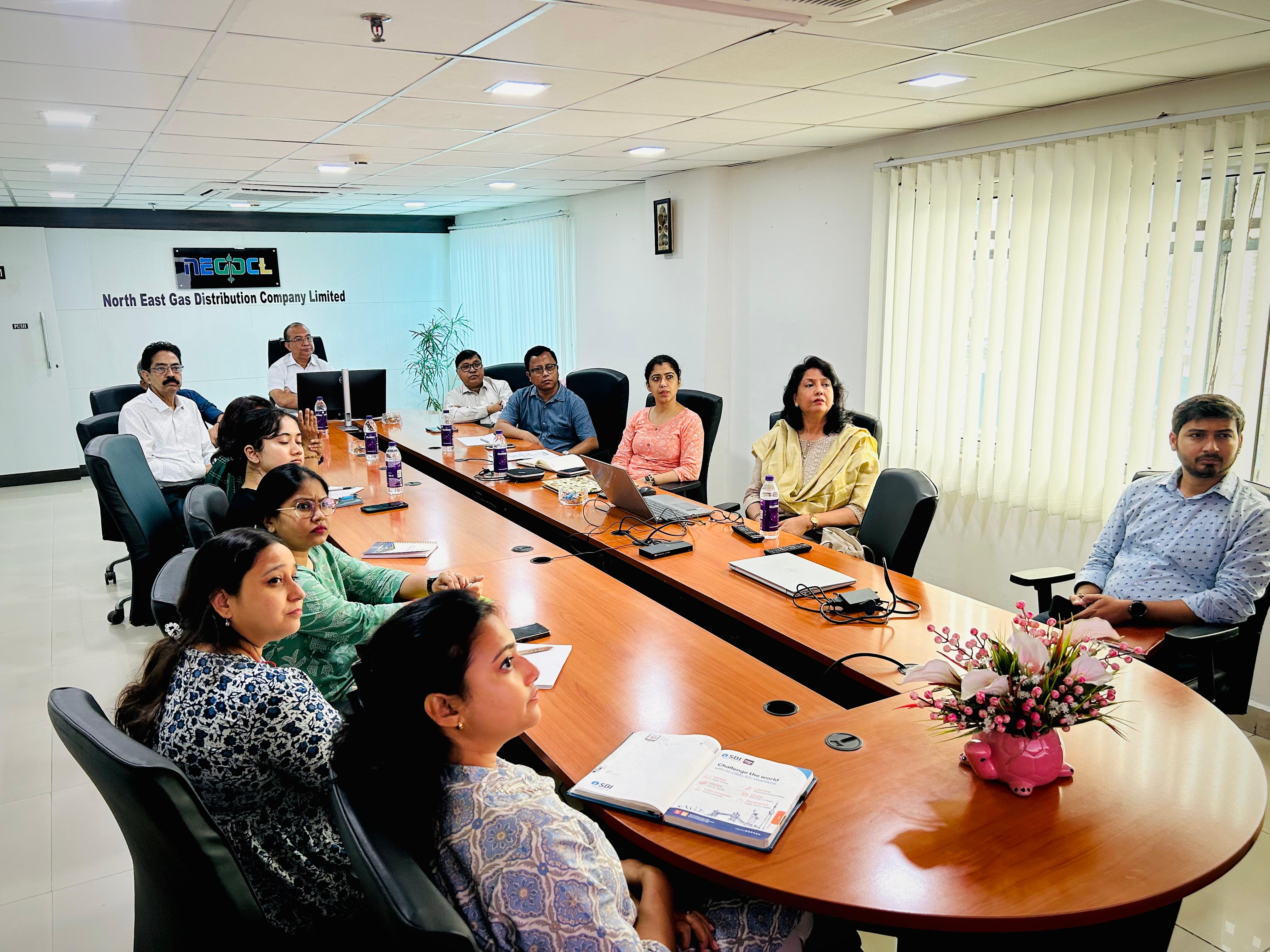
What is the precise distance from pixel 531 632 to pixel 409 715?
1050mm

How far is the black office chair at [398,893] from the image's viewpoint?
3.63 ft

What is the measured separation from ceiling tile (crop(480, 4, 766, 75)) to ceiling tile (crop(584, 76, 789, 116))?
309mm

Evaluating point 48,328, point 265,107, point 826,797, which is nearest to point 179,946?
point 826,797

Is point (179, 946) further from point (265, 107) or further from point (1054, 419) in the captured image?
point (1054, 419)

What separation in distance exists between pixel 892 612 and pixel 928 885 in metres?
1.22

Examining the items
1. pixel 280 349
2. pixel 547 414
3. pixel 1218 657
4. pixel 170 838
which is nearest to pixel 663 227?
pixel 547 414

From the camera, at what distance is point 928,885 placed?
4.53ft

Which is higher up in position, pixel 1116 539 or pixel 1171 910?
pixel 1116 539

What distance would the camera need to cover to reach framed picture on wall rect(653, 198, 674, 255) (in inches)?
257

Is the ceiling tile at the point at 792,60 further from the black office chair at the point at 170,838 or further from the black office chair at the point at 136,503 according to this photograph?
the black office chair at the point at 136,503

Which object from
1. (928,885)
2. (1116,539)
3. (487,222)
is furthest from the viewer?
(487,222)

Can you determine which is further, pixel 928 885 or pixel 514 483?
pixel 514 483

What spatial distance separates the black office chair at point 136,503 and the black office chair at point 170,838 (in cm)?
271

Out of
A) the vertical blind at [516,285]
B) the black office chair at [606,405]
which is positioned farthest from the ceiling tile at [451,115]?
the vertical blind at [516,285]
